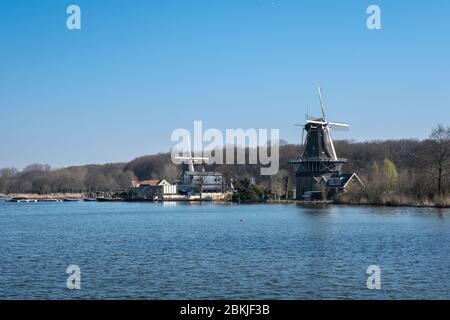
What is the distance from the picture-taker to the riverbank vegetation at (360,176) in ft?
182

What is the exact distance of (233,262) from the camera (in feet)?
69.9

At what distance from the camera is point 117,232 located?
3469cm

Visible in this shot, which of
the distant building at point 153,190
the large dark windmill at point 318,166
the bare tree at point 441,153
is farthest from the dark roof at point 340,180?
the distant building at point 153,190

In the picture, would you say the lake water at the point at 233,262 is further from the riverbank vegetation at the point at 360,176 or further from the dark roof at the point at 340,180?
the dark roof at the point at 340,180

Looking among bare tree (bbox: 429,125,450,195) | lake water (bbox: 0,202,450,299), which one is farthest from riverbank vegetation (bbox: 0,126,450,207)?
lake water (bbox: 0,202,450,299)

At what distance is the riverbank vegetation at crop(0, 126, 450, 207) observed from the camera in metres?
55.6

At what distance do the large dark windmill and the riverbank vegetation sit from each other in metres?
3.35

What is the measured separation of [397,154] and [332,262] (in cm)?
9151

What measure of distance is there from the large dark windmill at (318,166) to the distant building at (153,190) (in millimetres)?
39799

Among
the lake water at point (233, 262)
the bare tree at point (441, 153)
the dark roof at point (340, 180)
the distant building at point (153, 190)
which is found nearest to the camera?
the lake water at point (233, 262)

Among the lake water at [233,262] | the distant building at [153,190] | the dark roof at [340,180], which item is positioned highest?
the dark roof at [340,180]

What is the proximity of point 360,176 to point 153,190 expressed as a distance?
45324mm

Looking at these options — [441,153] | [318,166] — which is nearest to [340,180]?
[318,166]

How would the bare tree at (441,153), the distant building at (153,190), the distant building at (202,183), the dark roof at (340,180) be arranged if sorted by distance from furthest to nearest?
1. the distant building at (153,190)
2. the distant building at (202,183)
3. the dark roof at (340,180)
4. the bare tree at (441,153)
